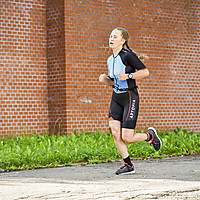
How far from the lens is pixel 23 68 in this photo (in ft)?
37.8

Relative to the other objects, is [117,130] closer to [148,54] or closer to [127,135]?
[127,135]

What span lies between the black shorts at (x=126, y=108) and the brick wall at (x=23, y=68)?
209 inches

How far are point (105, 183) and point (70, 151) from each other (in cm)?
314

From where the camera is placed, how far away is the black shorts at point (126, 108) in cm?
636

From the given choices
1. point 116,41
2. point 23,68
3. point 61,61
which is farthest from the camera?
point 61,61

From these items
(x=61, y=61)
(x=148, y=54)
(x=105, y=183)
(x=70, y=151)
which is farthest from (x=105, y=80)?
(x=148, y=54)

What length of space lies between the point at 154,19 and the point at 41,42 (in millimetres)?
3365

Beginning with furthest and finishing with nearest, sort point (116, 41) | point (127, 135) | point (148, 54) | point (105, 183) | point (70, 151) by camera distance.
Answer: point (148, 54) < point (70, 151) < point (116, 41) < point (127, 135) < point (105, 183)

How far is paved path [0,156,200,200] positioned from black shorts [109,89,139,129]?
2.37 ft

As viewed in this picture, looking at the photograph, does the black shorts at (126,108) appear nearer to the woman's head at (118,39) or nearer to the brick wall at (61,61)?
the woman's head at (118,39)

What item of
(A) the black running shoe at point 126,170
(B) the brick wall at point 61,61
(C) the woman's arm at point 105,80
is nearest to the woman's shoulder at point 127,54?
(C) the woman's arm at point 105,80

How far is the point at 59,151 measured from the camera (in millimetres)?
8516

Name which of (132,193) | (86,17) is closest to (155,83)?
(86,17)

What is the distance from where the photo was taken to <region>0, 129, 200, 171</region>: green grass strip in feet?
25.8
